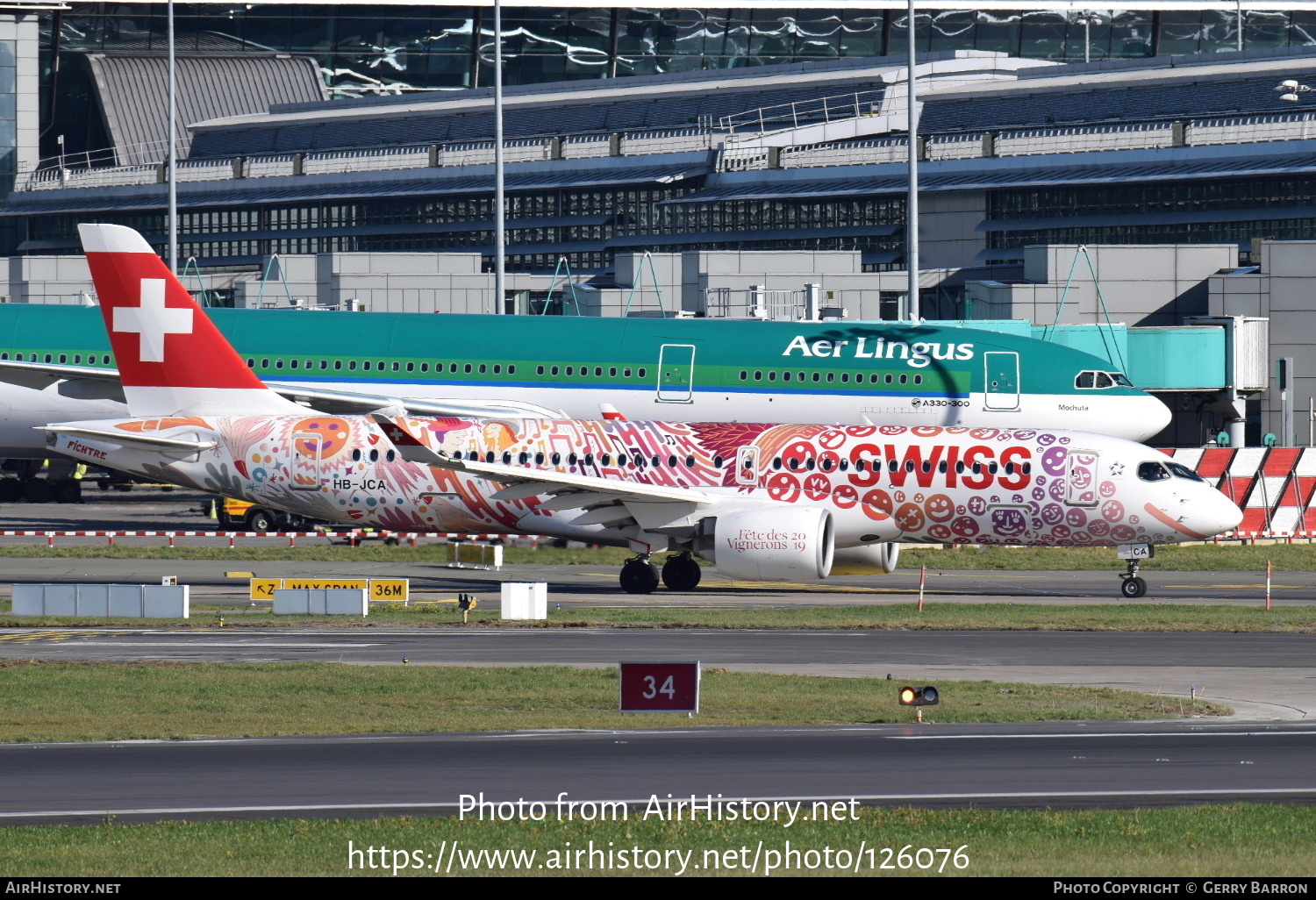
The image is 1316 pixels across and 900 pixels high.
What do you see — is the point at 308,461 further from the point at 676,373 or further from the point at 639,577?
the point at 676,373

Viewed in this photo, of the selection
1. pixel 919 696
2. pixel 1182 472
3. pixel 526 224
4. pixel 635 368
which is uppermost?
pixel 526 224

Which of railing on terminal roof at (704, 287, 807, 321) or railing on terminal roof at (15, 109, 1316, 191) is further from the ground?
railing on terminal roof at (15, 109, 1316, 191)

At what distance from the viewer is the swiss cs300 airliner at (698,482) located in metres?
38.4

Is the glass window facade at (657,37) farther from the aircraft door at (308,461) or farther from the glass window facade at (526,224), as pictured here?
the aircraft door at (308,461)

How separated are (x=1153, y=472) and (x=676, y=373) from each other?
1436 centimetres

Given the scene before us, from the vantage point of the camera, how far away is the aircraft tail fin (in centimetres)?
4122

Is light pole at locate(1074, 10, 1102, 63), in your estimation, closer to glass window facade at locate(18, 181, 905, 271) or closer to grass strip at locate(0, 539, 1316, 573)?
glass window facade at locate(18, 181, 905, 271)

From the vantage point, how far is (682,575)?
40000 mm

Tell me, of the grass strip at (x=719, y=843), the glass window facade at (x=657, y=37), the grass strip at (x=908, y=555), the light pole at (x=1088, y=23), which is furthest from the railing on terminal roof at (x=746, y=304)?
the light pole at (x=1088, y=23)

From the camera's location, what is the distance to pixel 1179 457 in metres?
52.9

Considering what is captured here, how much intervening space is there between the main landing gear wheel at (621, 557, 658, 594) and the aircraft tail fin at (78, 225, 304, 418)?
8.43 meters

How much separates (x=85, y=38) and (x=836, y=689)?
3508 inches

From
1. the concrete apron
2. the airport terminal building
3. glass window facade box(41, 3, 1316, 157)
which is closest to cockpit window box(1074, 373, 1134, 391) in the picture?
the airport terminal building

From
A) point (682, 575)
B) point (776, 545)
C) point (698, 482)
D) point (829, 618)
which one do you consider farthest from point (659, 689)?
point (682, 575)
